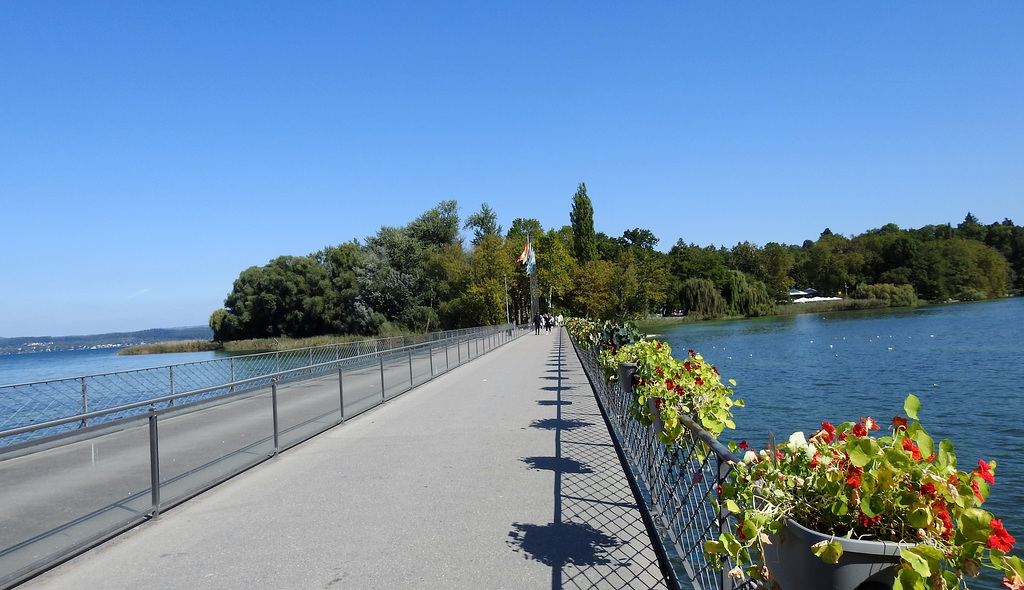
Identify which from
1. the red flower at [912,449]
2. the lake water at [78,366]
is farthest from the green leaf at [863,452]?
the lake water at [78,366]

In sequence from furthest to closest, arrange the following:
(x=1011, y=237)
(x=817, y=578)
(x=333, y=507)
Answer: (x=1011, y=237), (x=333, y=507), (x=817, y=578)

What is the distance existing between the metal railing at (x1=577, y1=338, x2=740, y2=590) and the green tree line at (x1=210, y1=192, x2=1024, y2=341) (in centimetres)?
5370

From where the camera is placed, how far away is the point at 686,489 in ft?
15.5

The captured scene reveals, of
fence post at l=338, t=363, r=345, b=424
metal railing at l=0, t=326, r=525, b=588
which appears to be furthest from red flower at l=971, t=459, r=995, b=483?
fence post at l=338, t=363, r=345, b=424

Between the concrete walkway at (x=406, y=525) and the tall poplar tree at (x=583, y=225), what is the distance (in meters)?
82.6

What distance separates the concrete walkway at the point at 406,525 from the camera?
4406 mm

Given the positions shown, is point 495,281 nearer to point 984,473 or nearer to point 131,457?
point 131,457

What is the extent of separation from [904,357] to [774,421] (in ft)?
64.9

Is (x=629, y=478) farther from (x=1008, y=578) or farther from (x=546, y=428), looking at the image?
(x=1008, y=578)

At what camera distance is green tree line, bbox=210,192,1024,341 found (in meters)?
71.9

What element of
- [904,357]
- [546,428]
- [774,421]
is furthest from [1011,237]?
[546,428]

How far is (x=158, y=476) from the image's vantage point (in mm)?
6184

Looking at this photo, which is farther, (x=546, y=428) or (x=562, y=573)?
(x=546, y=428)

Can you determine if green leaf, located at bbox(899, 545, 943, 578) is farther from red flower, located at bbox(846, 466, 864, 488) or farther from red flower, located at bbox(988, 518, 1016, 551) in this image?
red flower, located at bbox(846, 466, 864, 488)
